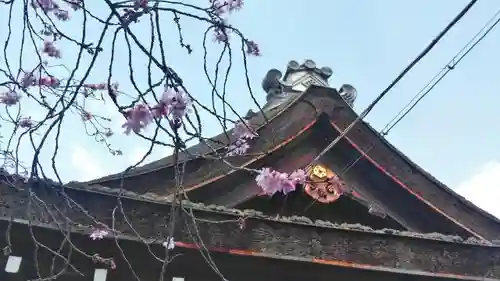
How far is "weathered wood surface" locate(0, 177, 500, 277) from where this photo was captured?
185 inches

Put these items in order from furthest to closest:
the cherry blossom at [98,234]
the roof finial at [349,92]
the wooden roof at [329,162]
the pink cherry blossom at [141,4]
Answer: the roof finial at [349,92], the wooden roof at [329,162], the cherry blossom at [98,234], the pink cherry blossom at [141,4]

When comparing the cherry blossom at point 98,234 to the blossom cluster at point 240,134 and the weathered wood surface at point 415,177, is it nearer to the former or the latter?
the blossom cluster at point 240,134

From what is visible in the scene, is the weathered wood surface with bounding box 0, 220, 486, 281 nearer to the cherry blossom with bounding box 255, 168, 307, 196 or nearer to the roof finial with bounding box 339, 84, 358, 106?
the cherry blossom with bounding box 255, 168, 307, 196

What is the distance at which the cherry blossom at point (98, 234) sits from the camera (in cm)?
446

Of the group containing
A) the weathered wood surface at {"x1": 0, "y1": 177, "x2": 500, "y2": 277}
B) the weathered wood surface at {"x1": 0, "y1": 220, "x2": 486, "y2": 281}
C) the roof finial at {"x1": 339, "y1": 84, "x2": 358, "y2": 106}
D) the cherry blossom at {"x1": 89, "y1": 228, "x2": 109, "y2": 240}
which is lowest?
the weathered wood surface at {"x1": 0, "y1": 220, "x2": 486, "y2": 281}

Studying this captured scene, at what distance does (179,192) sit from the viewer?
10.1ft

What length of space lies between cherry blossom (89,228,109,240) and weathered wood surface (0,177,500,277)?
16 cm

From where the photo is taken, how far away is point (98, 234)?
4.46 m

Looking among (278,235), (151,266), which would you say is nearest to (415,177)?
(278,235)

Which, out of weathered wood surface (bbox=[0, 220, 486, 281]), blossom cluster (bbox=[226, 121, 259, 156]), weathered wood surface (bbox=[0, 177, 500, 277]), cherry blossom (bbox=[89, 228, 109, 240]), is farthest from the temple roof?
blossom cluster (bbox=[226, 121, 259, 156])

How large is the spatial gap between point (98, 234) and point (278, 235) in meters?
1.51

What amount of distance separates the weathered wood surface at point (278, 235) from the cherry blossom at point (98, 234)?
16cm

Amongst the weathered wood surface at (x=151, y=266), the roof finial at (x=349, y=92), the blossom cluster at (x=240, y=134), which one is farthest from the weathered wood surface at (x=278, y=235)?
the roof finial at (x=349, y=92)

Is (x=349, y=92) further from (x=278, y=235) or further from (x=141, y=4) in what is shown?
(x=141, y=4)
